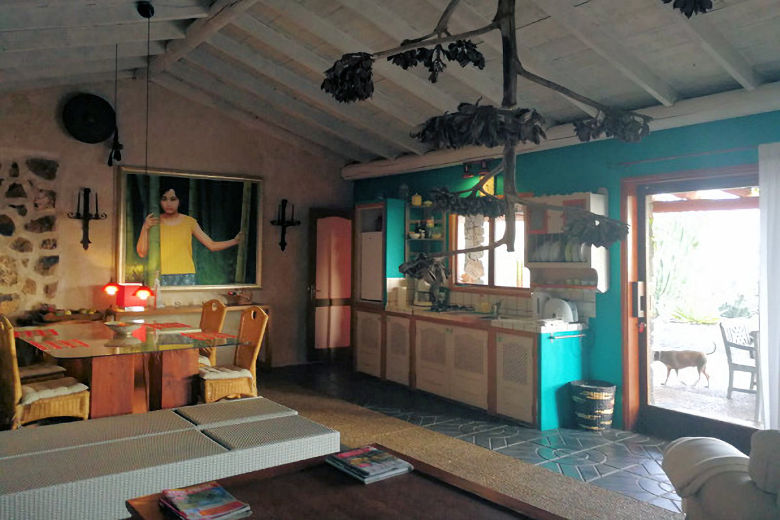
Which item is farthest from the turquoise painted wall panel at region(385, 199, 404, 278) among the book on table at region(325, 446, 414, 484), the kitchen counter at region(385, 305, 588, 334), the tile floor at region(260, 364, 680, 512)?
the book on table at region(325, 446, 414, 484)

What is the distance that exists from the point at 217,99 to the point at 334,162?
5.96 feet

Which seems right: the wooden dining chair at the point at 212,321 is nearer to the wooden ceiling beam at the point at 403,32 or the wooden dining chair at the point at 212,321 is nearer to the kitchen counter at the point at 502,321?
the kitchen counter at the point at 502,321

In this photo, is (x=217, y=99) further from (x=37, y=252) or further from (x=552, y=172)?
(x=552, y=172)

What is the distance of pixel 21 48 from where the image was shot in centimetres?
470

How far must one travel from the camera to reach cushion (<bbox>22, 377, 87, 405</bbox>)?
405 cm

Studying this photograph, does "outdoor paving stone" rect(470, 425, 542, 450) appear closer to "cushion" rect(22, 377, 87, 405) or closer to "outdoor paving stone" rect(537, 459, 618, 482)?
"outdoor paving stone" rect(537, 459, 618, 482)

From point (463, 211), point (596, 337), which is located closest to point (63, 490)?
point (463, 211)

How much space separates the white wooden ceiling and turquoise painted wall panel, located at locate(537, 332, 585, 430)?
81.5 inches

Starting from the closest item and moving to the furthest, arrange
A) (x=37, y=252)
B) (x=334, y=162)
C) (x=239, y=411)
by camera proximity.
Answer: (x=239, y=411) → (x=37, y=252) → (x=334, y=162)

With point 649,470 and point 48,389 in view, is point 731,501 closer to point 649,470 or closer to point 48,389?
point 649,470

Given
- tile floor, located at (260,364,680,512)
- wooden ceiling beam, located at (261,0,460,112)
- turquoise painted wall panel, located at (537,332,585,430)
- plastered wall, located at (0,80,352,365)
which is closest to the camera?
tile floor, located at (260,364,680,512)

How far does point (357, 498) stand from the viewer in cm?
234

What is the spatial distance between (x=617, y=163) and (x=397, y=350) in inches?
126

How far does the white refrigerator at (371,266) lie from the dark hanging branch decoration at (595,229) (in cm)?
566
